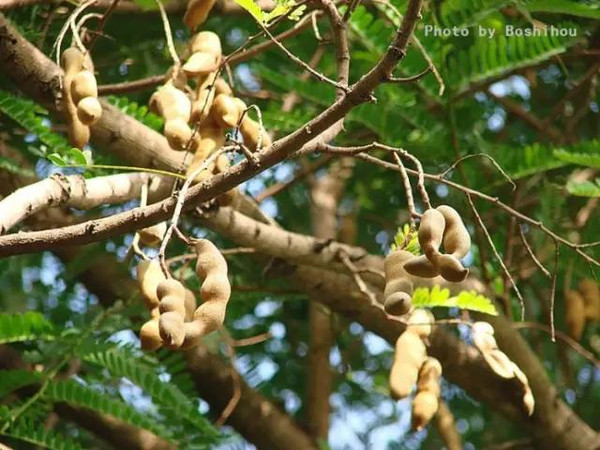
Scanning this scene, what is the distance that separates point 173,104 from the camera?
1422 millimetres

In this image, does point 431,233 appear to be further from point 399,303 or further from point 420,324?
point 420,324

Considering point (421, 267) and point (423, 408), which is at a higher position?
point (421, 267)

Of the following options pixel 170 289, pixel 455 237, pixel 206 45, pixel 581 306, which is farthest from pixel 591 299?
pixel 170 289

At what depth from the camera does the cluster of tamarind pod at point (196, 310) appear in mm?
1053

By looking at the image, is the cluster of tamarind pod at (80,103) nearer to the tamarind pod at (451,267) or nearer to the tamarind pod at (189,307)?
the tamarind pod at (189,307)

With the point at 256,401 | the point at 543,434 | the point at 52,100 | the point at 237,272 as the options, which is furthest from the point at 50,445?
the point at 543,434

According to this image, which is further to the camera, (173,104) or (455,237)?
(173,104)

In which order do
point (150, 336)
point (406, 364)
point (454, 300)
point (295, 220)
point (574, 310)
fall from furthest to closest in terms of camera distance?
point (295, 220)
point (574, 310)
point (454, 300)
point (406, 364)
point (150, 336)

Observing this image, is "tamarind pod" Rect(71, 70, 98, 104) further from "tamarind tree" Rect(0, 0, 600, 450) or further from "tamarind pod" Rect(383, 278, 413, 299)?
"tamarind pod" Rect(383, 278, 413, 299)

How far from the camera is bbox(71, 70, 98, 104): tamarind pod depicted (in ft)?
4.67

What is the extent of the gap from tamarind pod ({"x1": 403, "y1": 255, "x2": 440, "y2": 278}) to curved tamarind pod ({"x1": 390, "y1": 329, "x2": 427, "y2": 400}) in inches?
10.4

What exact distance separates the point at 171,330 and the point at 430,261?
0.25 meters

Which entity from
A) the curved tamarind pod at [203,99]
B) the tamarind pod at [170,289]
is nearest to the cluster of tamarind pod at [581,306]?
the curved tamarind pod at [203,99]

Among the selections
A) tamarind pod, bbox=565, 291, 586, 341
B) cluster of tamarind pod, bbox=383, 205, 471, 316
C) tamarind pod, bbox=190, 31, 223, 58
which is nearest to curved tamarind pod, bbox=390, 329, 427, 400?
cluster of tamarind pod, bbox=383, 205, 471, 316
